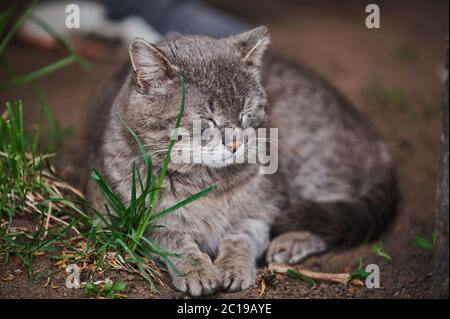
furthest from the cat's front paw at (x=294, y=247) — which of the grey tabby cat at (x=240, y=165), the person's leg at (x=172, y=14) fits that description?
the person's leg at (x=172, y=14)

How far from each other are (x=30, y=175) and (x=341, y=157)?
1.78m

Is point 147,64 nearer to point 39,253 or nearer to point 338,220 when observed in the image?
point 39,253

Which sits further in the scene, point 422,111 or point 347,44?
point 347,44

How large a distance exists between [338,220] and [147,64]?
52.4 inches

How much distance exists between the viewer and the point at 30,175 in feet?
9.99

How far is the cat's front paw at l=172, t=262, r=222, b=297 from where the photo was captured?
2.53 metres

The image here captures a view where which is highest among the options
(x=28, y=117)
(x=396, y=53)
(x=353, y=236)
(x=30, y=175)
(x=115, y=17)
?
(x=115, y=17)

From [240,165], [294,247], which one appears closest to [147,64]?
[240,165]

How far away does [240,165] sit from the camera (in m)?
2.93

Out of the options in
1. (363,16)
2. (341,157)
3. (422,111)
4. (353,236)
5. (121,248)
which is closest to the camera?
(121,248)

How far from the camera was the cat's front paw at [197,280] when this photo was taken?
8.30 ft

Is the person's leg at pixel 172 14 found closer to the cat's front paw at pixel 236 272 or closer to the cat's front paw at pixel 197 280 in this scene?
the cat's front paw at pixel 236 272

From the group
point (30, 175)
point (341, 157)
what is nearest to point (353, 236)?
point (341, 157)

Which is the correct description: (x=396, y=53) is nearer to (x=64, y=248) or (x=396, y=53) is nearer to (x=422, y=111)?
(x=422, y=111)
